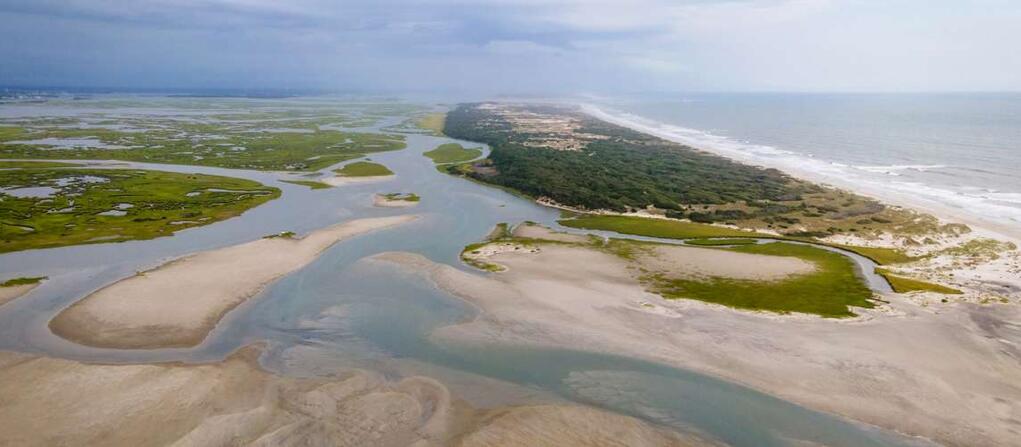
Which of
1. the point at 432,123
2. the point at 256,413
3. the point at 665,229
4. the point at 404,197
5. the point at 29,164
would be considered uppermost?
the point at 432,123

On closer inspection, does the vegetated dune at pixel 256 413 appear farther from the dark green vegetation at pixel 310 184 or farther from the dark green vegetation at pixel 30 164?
the dark green vegetation at pixel 30 164

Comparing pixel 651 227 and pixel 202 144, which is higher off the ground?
pixel 202 144

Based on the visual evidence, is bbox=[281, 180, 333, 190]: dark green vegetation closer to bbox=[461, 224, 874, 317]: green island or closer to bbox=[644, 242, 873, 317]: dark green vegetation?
bbox=[461, 224, 874, 317]: green island

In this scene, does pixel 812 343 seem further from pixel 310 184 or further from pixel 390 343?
pixel 310 184

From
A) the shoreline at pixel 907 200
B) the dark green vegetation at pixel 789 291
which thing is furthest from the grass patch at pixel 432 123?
the dark green vegetation at pixel 789 291

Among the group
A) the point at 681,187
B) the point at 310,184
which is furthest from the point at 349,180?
the point at 681,187

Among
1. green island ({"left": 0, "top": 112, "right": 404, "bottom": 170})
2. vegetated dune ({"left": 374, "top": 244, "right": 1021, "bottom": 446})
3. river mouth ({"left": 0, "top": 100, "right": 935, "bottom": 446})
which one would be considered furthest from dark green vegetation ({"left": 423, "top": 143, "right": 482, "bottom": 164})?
vegetated dune ({"left": 374, "top": 244, "right": 1021, "bottom": 446})
